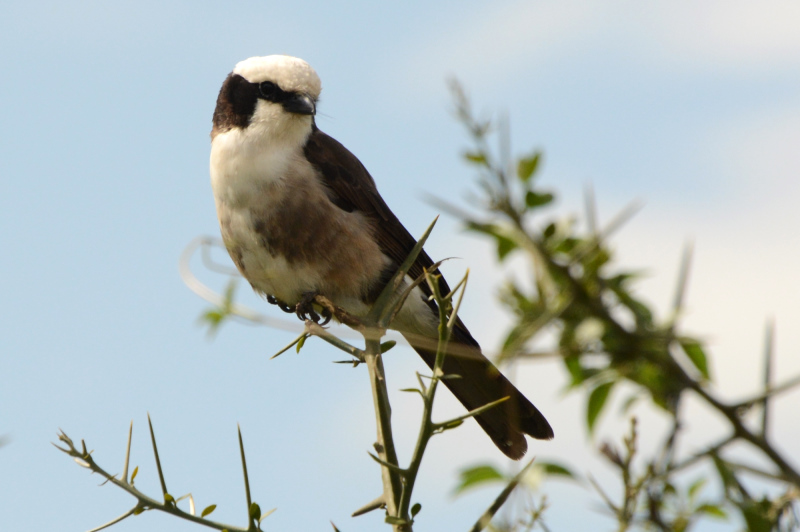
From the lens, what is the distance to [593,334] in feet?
1.87

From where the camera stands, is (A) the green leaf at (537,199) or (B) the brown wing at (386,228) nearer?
(A) the green leaf at (537,199)

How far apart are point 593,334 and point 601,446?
0.19 m

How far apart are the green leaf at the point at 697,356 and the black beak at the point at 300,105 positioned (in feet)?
13.0

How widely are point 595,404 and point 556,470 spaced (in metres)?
0.13

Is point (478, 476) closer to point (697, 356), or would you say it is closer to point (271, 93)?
point (697, 356)

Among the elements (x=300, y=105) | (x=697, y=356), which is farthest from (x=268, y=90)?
(x=697, y=356)

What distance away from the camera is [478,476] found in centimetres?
93

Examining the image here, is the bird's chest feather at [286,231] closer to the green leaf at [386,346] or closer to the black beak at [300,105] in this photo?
the black beak at [300,105]

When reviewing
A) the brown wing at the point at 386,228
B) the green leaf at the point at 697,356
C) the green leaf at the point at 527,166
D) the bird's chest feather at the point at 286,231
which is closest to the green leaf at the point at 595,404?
the green leaf at the point at 697,356

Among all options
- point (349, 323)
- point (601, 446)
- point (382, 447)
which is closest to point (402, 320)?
point (349, 323)

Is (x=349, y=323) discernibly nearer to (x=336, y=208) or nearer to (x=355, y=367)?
(x=355, y=367)

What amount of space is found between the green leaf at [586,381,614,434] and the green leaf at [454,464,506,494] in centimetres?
22

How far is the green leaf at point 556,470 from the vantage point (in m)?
0.80

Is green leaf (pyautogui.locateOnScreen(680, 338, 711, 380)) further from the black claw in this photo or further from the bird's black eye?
the bird's black eye
